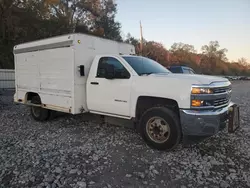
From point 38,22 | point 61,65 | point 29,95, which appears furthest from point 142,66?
point 38,22

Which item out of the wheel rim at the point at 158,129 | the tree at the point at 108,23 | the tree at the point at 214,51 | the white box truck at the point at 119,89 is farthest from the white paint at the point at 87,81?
the tree at the point at 214,51

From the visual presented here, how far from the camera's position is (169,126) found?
4.18 m

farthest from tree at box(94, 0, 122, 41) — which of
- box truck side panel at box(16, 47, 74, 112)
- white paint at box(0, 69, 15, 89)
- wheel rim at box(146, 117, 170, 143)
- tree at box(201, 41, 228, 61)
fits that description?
tree at box(201, 41, 228, 61)

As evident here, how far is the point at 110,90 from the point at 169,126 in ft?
5.57

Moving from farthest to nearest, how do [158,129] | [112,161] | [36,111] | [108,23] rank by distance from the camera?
[108,23] < [36,111] < [158,129] < [112,161]

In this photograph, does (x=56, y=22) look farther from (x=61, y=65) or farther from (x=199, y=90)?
(x=199, y=90)

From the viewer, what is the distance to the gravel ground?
3248 millimetres

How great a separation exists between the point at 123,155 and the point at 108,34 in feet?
99.8

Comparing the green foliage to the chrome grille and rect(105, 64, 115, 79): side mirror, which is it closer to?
rect(105, 64, 115, 79): side mirror

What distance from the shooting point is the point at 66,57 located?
5.54m

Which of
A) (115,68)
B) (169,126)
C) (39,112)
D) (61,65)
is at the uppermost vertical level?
(61,65)

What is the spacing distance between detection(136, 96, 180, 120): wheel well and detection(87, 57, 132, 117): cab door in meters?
0.26

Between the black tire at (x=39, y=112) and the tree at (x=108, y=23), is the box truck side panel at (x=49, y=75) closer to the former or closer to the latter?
the black tire at (x=39, y=112)

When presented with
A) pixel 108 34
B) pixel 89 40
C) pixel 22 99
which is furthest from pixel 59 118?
pixel 108 34
